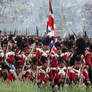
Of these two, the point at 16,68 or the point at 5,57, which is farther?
the point at 5,57

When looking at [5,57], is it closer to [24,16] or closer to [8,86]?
[8,86]

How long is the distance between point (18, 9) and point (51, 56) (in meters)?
35.5

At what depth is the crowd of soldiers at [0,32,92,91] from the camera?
939 centimetres

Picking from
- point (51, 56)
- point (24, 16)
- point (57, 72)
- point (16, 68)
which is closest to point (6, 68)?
point (16, 68)

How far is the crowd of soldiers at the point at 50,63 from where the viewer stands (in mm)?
9385

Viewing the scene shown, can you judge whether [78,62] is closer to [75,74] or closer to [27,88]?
[75,74]

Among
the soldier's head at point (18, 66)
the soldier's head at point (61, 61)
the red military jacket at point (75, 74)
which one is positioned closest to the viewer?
the red military jacket at point (75, 74)

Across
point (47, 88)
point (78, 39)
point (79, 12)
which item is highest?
point (79, 12)

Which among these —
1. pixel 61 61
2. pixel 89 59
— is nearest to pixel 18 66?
pixel 61 61

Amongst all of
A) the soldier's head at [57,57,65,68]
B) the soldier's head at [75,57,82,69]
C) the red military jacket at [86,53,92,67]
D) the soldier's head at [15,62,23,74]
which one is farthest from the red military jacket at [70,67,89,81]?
the soldier's head at [15,62,23,74]

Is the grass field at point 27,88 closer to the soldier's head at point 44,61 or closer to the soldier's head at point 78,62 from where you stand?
the soldier's head at point 78,62

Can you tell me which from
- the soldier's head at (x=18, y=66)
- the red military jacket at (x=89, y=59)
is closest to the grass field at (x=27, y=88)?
the soldier's head at (x=18, y=66)

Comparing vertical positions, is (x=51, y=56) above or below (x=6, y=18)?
below

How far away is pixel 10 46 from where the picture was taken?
13.7 meters
